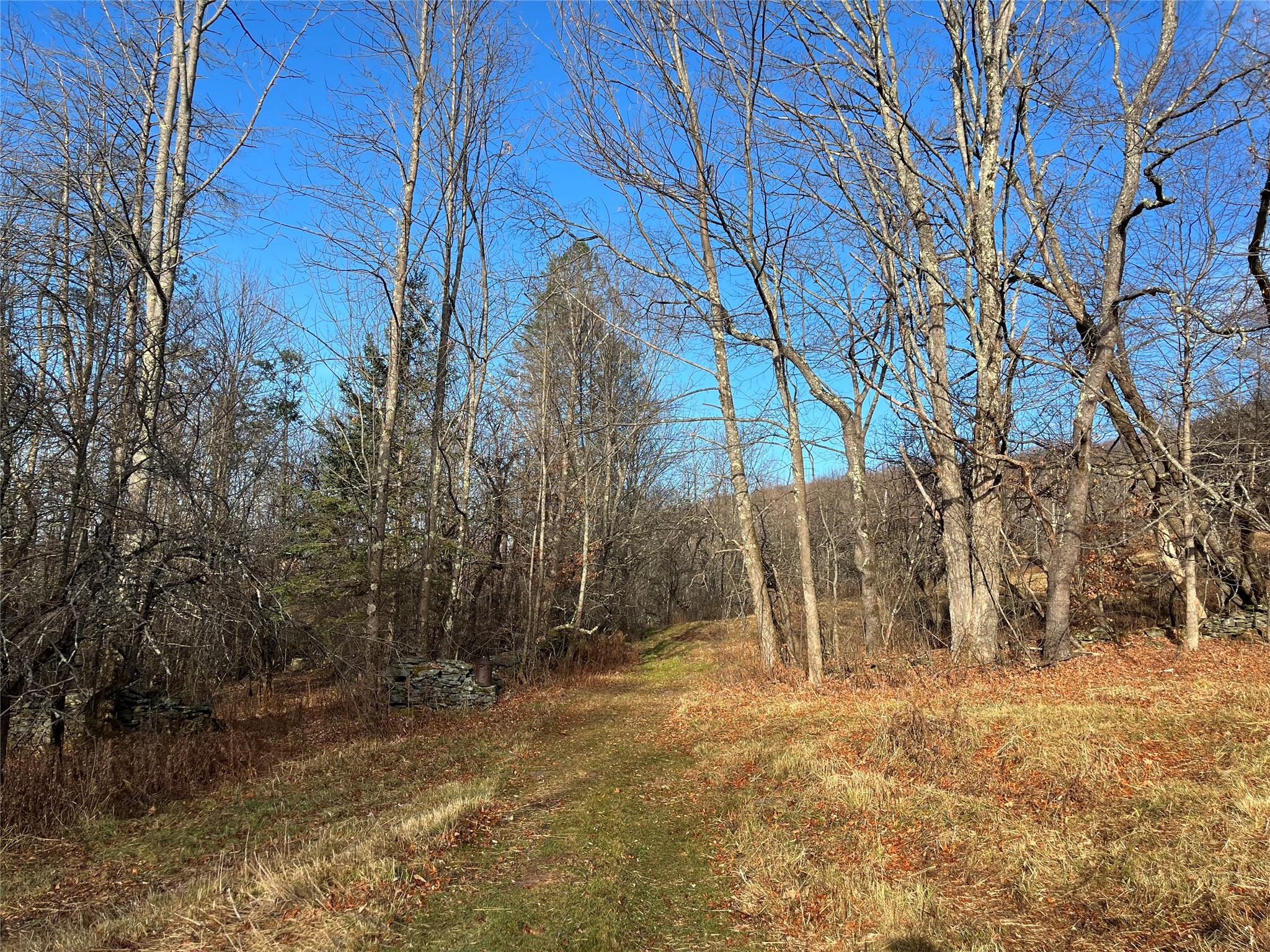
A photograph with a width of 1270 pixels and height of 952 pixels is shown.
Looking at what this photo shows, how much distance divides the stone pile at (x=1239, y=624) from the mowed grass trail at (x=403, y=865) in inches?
372

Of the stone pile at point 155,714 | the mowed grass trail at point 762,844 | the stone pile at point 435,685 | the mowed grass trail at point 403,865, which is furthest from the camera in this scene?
the stone pile at point 435,685

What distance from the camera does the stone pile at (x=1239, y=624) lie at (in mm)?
11055

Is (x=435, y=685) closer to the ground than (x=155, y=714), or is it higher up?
closer to the ground

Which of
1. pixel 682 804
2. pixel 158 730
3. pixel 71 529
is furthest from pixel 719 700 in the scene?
A: pixel 71 529

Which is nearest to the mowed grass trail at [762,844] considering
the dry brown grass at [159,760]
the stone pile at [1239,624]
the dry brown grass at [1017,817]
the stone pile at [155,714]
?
the dry brown grass at [1017,817]

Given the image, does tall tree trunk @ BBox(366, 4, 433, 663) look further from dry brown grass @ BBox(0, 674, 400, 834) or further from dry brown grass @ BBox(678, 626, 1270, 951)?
dry brown grass @ BBox(678, 626, 1270, 951)

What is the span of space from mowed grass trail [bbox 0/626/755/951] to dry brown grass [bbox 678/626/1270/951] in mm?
559

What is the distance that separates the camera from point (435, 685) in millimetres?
12266

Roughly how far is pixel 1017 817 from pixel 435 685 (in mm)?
9699

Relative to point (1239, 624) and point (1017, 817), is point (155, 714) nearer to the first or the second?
→ point (1017, 817)

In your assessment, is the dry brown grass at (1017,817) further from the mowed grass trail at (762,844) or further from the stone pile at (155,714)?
the stone pile at (155,714)

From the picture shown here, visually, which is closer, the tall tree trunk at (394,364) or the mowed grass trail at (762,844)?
the mowed grass trail at (762,844)

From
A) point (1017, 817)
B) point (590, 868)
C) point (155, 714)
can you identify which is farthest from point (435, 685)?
point (1017, 817)

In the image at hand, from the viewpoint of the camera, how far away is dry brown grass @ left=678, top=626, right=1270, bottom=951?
361 centimetres
